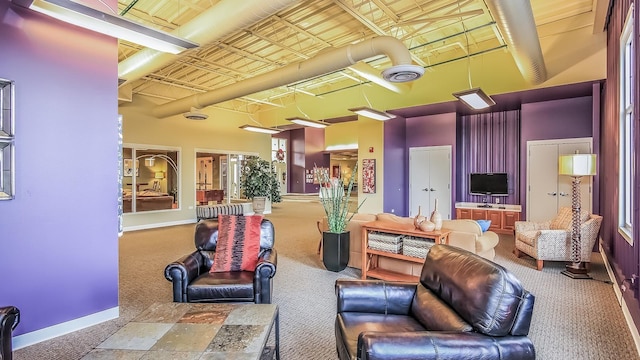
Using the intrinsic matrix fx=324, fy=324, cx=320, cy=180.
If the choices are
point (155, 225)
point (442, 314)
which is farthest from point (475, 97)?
point (155, 225)

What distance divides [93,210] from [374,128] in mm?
7398

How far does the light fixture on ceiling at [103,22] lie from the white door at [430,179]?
7272 mm

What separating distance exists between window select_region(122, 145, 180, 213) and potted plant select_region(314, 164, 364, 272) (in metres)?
6.34

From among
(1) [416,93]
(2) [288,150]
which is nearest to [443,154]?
(1) [416,93]

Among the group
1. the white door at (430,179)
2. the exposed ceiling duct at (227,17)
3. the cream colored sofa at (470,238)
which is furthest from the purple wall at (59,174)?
the white door at (430,179)

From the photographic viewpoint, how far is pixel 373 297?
2246mm

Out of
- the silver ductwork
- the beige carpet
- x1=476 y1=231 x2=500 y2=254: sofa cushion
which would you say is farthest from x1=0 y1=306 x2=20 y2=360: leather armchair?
the silver ductwork

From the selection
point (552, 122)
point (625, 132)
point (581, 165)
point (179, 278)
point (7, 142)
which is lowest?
point (179, 278)

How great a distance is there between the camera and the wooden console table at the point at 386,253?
12.2 feet

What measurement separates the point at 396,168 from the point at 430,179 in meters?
0.98

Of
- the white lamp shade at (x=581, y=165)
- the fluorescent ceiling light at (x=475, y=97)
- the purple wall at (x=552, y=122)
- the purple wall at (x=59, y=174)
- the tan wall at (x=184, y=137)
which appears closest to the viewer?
the purple wall at (x=59, y=174)

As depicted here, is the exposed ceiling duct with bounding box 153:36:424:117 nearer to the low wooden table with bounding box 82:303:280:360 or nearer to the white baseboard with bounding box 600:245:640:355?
the white baseboard with bounding box 600:245:640:355

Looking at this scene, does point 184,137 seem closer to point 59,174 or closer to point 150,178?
point 150,178

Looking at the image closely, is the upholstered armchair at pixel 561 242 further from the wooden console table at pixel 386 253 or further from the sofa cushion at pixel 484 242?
the wooden console table at pixel 386 253
